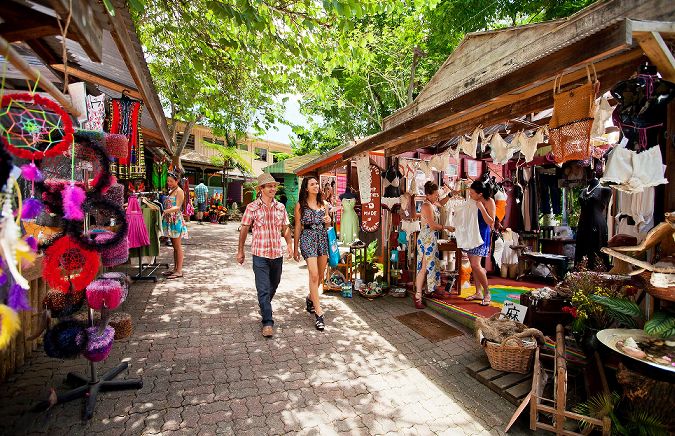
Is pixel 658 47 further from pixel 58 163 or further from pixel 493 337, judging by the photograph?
pixel 58 163

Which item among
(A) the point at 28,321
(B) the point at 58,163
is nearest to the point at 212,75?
(B) the point at 58,163

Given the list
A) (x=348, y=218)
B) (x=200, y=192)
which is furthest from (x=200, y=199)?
(x=348, y=218)

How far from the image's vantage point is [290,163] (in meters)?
16.4

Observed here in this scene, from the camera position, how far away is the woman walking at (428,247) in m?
5.57

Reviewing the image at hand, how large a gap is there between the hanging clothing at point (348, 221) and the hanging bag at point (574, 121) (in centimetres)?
523

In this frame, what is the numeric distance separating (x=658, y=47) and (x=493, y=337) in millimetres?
2966

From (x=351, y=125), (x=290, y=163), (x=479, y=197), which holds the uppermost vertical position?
(x=351, y=125)

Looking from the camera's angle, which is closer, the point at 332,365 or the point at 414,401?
the point at 414,401

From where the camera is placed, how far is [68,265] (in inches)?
91.3

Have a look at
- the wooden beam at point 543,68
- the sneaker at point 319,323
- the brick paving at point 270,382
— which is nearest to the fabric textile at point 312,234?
the sneaker at point 319,323

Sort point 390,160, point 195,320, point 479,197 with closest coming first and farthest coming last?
point 195,320
point 479,197
point 390,160

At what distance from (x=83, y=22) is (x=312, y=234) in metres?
3.72

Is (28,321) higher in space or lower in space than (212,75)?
lower

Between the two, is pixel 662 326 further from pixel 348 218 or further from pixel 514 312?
pixel 348 218
